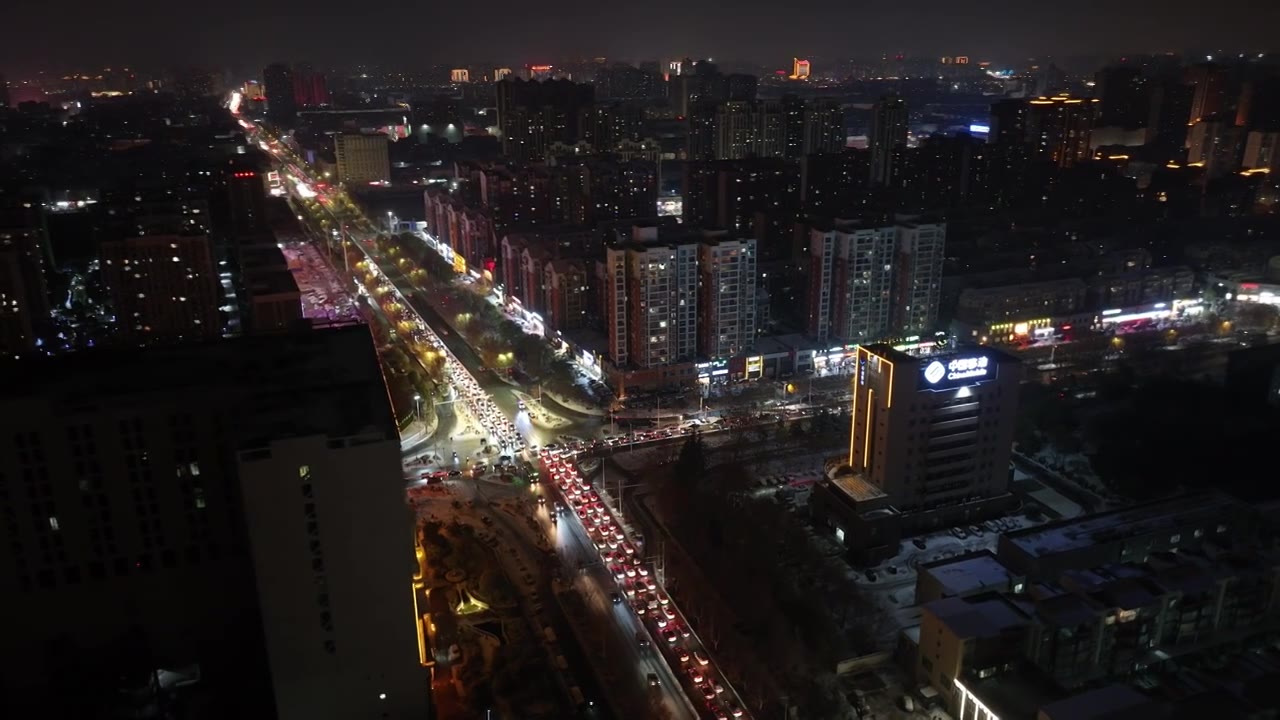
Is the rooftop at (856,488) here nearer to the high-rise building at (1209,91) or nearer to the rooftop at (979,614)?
A: the rooftop at (979,614)

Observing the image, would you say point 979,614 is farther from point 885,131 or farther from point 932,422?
point 885,131

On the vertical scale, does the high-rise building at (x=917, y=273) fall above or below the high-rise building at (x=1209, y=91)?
below

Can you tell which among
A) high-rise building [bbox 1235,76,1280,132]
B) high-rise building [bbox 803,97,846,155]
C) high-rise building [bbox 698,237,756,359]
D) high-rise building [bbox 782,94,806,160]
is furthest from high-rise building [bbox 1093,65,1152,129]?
high-rise building [bbox 698,237,756,359]

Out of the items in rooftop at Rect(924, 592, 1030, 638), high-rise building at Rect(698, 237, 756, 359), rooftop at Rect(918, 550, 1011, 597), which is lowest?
rooftop at Rect(918, 550, 1011, 597)

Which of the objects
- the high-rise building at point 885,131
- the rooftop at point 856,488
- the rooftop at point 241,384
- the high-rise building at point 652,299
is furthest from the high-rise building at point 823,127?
the rooftop at point 241,384

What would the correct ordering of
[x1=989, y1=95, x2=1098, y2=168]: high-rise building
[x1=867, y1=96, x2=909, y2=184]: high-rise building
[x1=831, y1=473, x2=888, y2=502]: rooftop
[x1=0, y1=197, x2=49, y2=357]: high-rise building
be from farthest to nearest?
1. [x1=989, y1=95, x2=1098, y2=168]: high-rise building
2. [x1=867, y1=96, x2=909, y2=184]: high-rise building
3. [x1=0, y1=197, x2=49, y2=357]: high-rise building
4. [x1=831, y1=473, x2=888, y2=502]: rooftop

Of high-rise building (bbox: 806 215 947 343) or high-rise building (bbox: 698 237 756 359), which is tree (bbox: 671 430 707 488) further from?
high-rise building (bbox: 806 215 947 343)

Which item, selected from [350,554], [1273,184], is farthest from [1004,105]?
[350,554]
